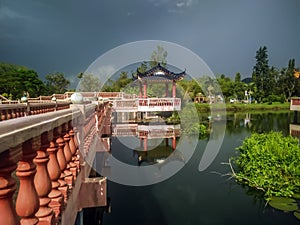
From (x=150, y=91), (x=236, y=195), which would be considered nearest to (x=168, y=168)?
(x=236, y=195)

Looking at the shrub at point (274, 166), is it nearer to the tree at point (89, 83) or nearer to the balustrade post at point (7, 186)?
the balustrade post at point (7, 186)

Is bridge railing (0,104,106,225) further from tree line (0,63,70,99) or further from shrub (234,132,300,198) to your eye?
tree line (0,63,70,99)

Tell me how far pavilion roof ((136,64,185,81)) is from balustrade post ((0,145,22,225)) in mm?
24946

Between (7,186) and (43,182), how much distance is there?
74 centimetres

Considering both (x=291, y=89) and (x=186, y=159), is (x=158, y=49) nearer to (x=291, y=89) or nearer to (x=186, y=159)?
(x=186, y=159)

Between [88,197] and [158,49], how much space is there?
40.9 metres

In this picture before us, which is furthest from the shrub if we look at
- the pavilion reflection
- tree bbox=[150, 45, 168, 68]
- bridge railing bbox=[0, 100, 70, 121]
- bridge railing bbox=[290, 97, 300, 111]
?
tree bbox=[150, 45, 168, 68]

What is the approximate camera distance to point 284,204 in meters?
8.22

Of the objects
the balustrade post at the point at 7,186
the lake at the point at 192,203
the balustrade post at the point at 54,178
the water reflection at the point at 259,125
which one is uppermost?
the balustrade post at the point at 7,186

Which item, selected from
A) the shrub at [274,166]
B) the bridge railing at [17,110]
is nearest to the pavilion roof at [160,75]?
the shrub at [274,166]

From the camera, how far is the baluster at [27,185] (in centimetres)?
139

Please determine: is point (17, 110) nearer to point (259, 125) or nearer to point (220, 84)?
point (259, 125)

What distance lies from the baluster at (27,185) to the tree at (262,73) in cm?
6708

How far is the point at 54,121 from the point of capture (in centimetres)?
198
